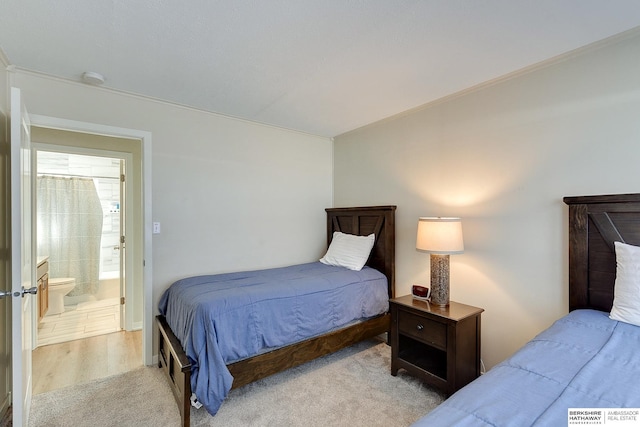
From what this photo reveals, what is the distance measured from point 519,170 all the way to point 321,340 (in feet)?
6.61

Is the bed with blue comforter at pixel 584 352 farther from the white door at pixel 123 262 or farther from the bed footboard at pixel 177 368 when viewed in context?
the white door at pixel 123 262

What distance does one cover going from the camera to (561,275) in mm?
1963

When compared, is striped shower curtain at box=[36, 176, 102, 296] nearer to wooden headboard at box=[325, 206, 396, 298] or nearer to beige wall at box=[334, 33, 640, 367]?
wooden headboard at box=[325, 206, 396, 298]

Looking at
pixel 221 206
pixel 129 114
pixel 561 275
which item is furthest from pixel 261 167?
pixel 561 275

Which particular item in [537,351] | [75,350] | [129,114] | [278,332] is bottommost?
[75,350]

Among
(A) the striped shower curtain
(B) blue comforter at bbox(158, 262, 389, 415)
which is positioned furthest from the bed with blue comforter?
(A) the striped shower curtain

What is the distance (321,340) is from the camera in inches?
94.7

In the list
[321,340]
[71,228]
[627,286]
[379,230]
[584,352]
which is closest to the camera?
[584,352]

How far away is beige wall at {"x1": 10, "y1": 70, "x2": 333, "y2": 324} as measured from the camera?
2.42 meters

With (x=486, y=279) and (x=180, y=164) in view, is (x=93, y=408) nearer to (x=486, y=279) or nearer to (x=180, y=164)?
(x=180, y=164)

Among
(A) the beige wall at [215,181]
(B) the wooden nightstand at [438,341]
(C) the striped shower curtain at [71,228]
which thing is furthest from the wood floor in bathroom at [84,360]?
(B) the wooden nightstand at [438,341]

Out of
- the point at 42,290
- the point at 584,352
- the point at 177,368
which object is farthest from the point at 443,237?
the point at 42,290

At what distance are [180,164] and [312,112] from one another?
1.38 meters

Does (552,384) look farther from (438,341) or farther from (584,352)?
(438,341)
